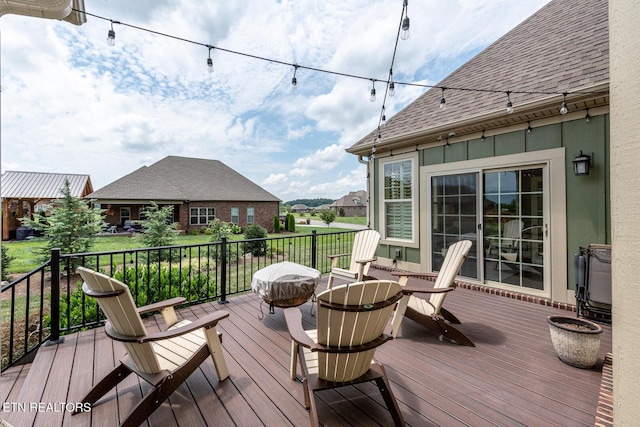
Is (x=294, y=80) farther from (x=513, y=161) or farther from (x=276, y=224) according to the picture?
(x=276, y=224)

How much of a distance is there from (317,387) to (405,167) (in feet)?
15.9

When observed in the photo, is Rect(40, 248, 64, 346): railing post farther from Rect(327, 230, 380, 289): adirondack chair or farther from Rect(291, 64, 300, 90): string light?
Rect(327, 230, 380, 289): adirondack chair

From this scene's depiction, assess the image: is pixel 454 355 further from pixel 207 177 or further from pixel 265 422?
pixel 207 177

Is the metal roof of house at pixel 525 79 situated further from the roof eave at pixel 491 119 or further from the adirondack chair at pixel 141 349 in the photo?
the adirondack chair at pixel 141 349

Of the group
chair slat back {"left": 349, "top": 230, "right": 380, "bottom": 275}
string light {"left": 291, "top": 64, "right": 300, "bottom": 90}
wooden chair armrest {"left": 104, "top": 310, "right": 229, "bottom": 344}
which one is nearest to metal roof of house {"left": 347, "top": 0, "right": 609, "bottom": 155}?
string light {"left": 291, "top": 64, "right": 300, "bottom": 90}

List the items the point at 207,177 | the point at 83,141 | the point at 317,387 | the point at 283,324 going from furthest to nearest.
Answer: the point at 207,177
the point at 83,141
the point at 283,324
the point at 317,387

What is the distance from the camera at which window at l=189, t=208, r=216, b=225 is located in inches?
745

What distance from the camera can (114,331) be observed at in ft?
6.50

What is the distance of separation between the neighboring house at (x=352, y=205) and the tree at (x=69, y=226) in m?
40.3

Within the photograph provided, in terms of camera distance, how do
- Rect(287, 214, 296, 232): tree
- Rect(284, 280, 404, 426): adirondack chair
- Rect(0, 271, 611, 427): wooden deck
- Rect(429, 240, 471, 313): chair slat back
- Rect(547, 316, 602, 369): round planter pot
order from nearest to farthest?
Rect(284, 280, 404, 426): adirondack chair
Rect(0, 271, 611, 427): wooden deck
Rect(547, 316, 602, 369): round planter pot
Rect(429, 240, 471, 313): chair slat back
Rect(287, 214, 296, 232): tree

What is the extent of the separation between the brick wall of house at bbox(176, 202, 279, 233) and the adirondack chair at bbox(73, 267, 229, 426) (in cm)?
1773

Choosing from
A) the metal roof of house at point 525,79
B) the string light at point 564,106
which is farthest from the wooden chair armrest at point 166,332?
the string light at point 564,106

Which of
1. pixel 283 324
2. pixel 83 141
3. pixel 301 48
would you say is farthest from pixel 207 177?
pixel 283 324

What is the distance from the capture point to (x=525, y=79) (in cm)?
451
